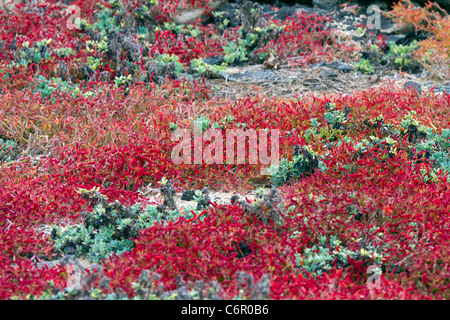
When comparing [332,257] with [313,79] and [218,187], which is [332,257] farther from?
[313,79]

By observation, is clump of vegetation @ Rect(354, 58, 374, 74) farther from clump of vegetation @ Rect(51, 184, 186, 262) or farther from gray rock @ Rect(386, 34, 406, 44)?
clump of vegetation @ Rect(51, 184, 186, 262)

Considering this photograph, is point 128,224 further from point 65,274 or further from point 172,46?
point 172,46

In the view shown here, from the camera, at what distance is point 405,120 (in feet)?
18.0

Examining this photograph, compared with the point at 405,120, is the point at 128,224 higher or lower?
lower

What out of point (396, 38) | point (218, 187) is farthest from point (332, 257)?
point (396, 38)

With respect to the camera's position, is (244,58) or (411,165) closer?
(411,165)

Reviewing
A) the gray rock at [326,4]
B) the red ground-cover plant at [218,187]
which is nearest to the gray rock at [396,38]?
the gray rock at [326,4]

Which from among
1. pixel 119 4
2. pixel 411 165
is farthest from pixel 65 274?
pixel 119 4

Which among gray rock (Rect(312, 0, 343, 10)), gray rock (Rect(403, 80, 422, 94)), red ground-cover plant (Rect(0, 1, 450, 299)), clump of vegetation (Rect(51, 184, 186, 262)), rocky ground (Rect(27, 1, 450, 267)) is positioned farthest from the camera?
gray rock (Rect(312, 0, 343, 10))

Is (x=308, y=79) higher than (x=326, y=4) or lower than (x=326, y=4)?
lower

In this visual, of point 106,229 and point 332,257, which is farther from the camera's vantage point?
point 106,229

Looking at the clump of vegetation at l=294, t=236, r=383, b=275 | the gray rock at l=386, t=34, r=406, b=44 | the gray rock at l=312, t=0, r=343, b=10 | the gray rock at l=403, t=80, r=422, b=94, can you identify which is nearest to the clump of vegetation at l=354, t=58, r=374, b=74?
the gray rock at l=403, t=80, r=422, b=94

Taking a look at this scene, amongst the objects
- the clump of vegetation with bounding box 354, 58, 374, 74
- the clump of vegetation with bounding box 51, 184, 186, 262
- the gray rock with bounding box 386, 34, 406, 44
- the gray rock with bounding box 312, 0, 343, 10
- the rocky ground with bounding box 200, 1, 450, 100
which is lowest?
the clump of vegetation with bounding box 51, 184, 186, 262

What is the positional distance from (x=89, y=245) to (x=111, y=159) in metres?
1.14
